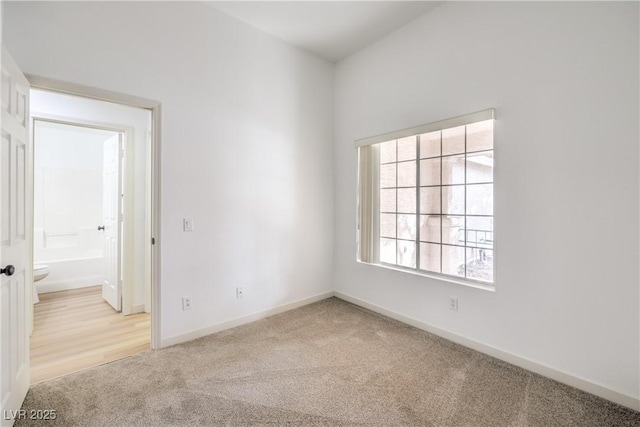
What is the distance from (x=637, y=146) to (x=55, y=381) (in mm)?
4154

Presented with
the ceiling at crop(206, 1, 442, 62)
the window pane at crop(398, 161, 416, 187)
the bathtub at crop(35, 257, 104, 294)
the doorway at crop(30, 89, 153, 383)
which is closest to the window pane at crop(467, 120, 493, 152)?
the window pane at crop(398, 161, 416, 187)

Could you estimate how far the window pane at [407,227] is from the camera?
317 centimetres

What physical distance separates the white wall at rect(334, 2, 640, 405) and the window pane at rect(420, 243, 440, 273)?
0.52ft

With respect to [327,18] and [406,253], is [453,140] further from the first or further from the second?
[327,18]

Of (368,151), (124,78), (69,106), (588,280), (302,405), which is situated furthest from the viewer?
(368,151)

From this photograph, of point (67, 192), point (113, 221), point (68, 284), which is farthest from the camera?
point (67, 192)

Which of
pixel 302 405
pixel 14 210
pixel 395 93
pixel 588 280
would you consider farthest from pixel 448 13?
pixel 14 210

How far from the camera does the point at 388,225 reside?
3.46 metres

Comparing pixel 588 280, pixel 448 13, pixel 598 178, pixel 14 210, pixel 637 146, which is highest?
pixel 448 13

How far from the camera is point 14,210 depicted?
1.73 m

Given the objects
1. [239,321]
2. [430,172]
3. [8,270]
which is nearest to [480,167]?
[430,172]

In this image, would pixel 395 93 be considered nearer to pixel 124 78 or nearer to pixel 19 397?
Result: pixel 124 78

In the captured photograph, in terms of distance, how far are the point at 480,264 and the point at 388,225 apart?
1.07 metres

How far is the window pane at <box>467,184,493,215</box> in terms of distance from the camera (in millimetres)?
2554
